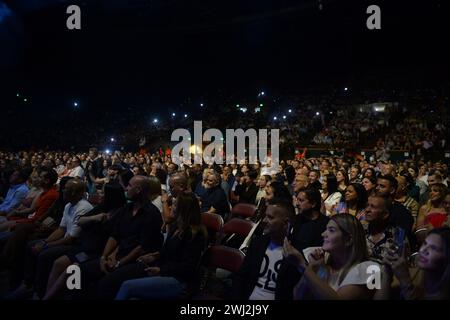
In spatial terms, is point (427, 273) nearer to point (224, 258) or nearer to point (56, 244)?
point (224, 258)

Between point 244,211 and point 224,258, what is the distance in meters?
2.21

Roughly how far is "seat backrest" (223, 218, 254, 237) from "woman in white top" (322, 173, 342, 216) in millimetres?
1505

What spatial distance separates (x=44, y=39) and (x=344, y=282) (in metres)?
26.8

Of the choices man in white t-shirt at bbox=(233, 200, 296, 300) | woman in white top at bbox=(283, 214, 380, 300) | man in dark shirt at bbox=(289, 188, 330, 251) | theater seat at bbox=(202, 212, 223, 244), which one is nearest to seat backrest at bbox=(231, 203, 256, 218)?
theater seat at bbox=(202, 212, 223, 244)

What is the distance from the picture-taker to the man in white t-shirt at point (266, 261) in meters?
2.81

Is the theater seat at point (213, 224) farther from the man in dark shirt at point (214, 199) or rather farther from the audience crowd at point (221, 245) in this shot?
the man in dark shirt at point (214, 199)

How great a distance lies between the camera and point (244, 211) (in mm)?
5637

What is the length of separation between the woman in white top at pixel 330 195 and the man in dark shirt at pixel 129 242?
277cm

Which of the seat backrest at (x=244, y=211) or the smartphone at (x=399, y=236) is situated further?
the seat backrest at (x=244, y=211)

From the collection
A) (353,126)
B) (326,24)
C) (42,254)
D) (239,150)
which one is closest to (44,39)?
(239,150)

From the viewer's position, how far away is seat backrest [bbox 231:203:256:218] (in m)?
5.55

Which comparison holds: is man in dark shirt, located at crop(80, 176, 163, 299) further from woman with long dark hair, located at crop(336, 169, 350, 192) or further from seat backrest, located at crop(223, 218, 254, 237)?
woman with long dark hair, located at crop(336, 169, 350, 192)

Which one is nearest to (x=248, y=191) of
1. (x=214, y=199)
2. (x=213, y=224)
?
(x=214, y=199)

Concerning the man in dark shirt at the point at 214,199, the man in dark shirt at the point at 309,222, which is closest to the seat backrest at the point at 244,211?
the man in dark shirt at the point at 214,199
